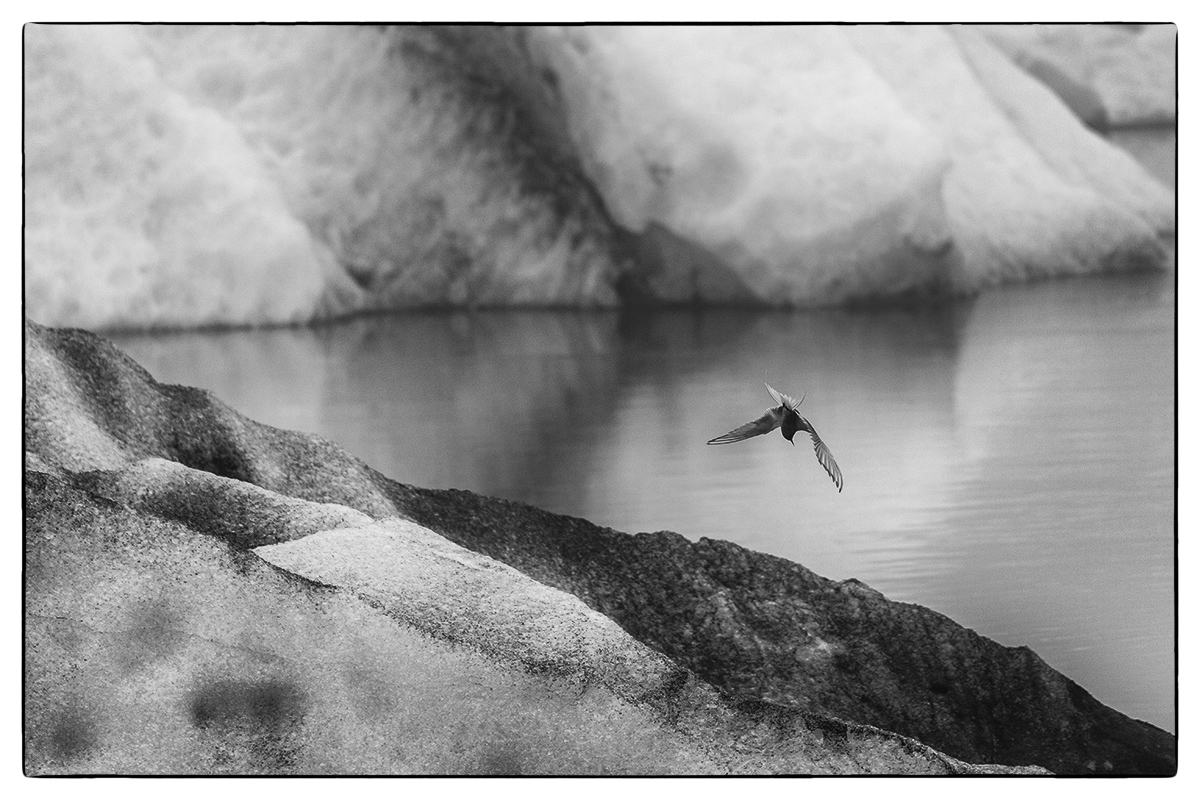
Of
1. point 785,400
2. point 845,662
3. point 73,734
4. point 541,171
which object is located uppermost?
point 541,171

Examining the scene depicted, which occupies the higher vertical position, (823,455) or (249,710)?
(823,455)

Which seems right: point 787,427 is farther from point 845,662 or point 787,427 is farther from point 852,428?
point 845,662

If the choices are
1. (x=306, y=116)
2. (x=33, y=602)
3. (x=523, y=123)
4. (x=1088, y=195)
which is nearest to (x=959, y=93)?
(x=1088, y=195)

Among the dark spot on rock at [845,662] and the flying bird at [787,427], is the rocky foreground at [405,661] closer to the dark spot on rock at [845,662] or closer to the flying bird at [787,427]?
the dark spot on rock at [845,662]

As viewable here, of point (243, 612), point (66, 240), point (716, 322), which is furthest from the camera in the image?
point (716, 322)

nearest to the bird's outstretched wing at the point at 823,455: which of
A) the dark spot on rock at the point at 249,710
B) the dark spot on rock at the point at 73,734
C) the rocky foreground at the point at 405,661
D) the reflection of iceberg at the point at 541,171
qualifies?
the rocky foreground at the point at 405,661

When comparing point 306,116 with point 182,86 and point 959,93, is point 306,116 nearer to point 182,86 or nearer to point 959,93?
point 182,86

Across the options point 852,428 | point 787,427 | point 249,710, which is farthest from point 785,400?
point 249,710
